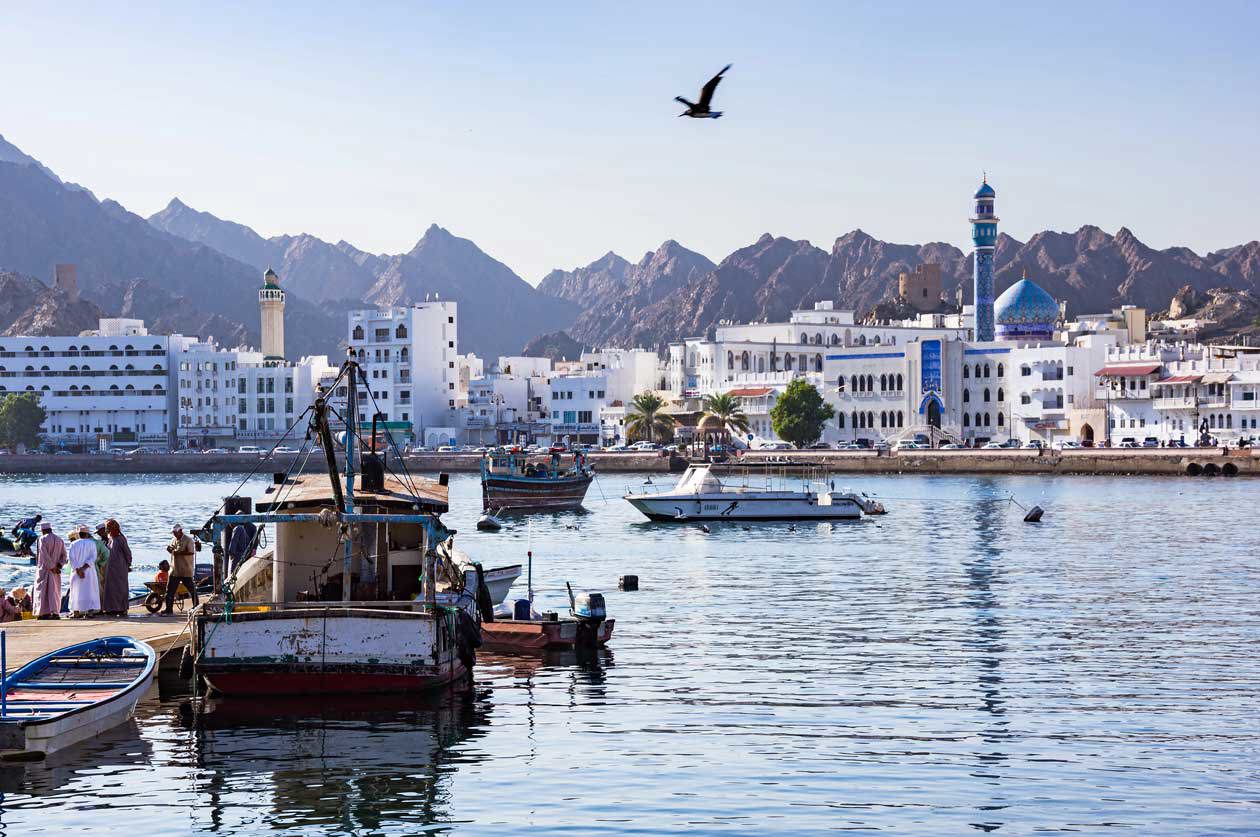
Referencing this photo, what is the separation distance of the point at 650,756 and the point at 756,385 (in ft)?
431

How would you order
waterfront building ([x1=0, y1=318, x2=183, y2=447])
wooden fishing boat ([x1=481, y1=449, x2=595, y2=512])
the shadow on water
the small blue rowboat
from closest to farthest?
the small blue rowboat
the shadow on water
wooden fishing boat ([x1=481, y1=449, x2=595, y2=512])
waterfront building ([x1=0, y1=318, x2=183, y2=447])

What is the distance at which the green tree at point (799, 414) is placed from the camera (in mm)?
138500

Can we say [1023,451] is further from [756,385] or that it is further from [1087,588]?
[1087,588]

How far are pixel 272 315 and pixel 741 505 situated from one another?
4854 inches

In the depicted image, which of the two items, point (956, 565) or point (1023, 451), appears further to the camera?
point (1023, 451)

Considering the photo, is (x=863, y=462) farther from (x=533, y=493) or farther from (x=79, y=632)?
(x=79, y=632)

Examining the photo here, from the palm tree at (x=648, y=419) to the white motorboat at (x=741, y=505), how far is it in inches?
2908

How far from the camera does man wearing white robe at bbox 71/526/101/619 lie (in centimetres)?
2814

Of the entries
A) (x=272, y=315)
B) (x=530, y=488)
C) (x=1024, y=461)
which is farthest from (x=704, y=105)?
(x=272, y=315)

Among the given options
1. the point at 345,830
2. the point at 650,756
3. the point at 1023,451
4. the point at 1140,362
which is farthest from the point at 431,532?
the point at 1140,362

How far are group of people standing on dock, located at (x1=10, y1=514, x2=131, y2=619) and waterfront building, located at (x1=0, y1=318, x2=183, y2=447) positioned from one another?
144687 millimetres

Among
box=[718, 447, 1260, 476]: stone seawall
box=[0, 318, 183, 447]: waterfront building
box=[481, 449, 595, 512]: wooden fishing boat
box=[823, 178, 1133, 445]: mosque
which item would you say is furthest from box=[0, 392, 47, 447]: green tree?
box=[481, 449, 595, 512]: wooden fishing boat

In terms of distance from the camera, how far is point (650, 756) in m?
21.7

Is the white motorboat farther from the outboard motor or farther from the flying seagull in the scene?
the flying seagull
